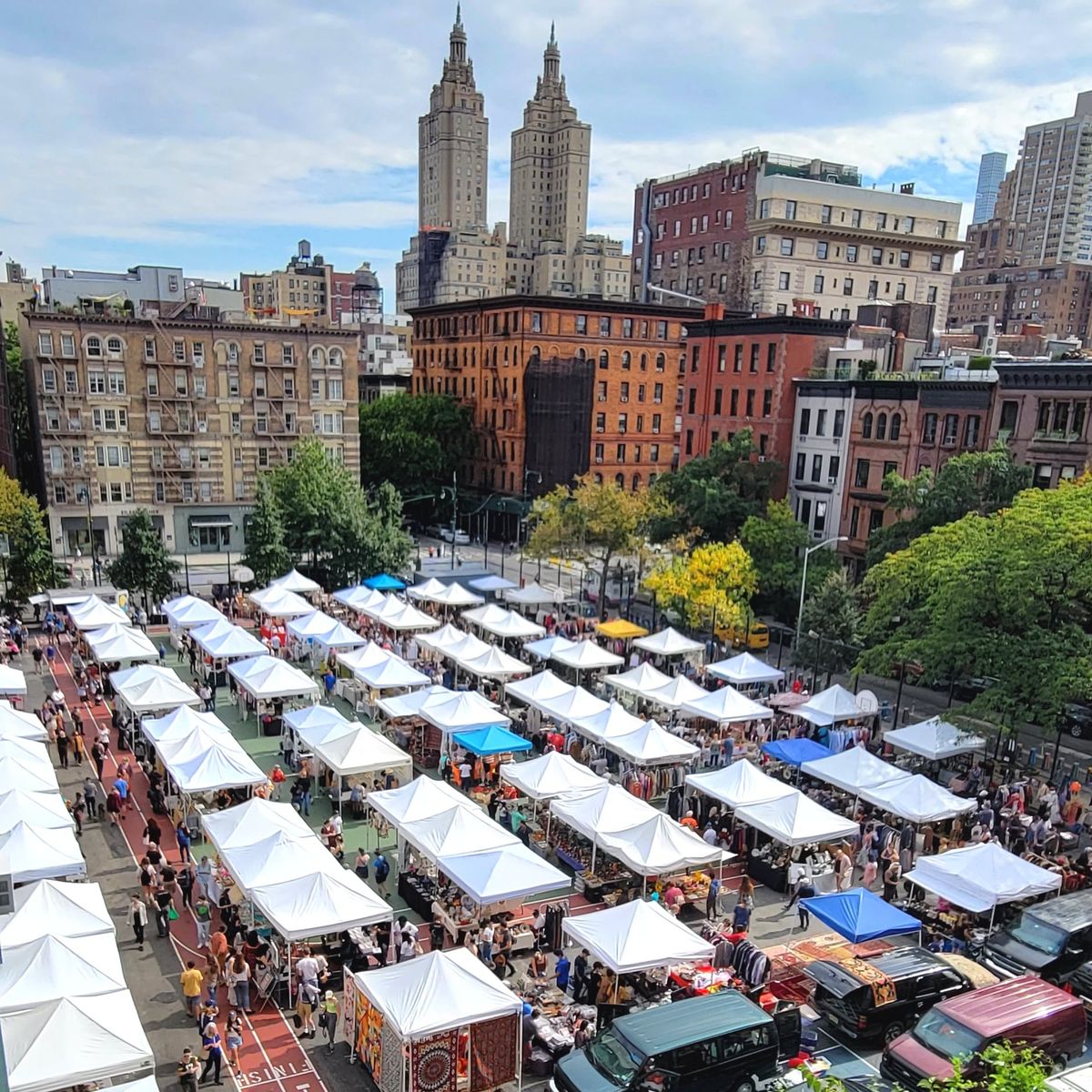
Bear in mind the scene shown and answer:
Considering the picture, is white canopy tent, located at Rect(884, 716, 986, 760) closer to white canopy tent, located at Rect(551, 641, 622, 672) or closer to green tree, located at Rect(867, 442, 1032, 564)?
white canopy tent, located at Rect(551, 641, 622, 672)

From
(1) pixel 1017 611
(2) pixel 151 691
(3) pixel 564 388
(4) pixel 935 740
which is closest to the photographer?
(1) pixel 1017 611

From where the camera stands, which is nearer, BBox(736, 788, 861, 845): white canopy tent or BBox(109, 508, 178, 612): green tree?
BBox(736, 788, 861, 845): white canopy tent

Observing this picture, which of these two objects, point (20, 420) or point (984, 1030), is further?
point (20, 420)

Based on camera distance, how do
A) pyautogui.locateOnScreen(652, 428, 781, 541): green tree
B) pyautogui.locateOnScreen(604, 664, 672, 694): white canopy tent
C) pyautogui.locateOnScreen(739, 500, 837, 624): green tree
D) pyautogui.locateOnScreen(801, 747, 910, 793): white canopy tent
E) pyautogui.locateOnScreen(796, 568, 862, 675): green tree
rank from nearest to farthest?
1. pyautogui.locateOnScreen(801, 747, 910, 793): white canopy tent
2. pyautogui.locateOnScreen(604, 664, 672, 694): white canopy tent
3. pyautogui.locateOnScreen(796, 568, 862, 675): green tree
4. pyautogui.locateOnScreen(739, 500, 837, 624): green tree
5. pyautogui.locateOnScreen(652, 428, 781, 541): green tree

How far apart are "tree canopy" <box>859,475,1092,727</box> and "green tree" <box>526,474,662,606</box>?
19457 mm

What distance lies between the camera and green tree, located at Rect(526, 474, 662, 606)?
159ft

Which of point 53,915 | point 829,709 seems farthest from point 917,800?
point 53,915

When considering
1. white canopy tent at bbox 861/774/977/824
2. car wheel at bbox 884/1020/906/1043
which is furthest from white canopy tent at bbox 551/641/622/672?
car wheel at bbox 884/1020/906/1043

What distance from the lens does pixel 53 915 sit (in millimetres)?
16156

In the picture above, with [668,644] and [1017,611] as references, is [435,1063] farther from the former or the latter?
[668,644]

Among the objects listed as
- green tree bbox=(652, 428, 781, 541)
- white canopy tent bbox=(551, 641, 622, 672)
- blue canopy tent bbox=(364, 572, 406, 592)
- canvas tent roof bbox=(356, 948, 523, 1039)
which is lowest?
blue canopy tent bbox=(364, 572, 406, 592)

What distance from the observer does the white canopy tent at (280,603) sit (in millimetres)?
39312

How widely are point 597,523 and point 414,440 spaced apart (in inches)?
1168

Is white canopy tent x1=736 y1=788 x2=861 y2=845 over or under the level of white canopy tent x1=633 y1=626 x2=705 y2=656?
over
